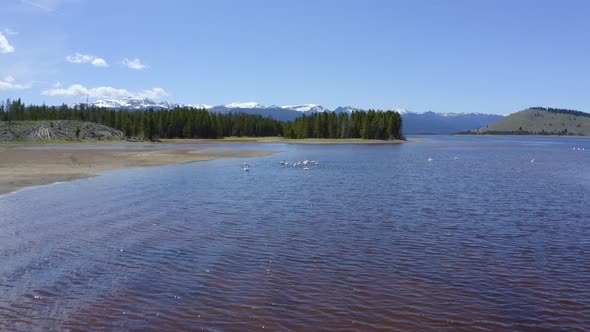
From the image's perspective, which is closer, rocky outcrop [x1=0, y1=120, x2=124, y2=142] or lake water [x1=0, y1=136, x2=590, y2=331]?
lake water [x1=0, y1=136, x2=590, y2=331]

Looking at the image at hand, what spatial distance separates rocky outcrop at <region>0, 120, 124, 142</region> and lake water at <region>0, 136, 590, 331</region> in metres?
148

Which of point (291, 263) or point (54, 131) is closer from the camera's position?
point (291, 263)

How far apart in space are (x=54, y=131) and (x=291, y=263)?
17537cm

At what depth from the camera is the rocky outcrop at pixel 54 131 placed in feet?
540

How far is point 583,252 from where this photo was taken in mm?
18594

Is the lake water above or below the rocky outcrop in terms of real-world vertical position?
below

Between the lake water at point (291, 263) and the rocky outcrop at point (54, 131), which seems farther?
the rocky outcrop at point (54, 131)

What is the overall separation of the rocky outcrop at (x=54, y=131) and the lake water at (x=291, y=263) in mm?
148250

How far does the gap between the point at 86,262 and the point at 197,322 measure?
7.07m

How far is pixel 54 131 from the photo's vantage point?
554ft

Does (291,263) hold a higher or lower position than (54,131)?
lower

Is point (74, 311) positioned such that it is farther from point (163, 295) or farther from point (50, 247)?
point (50, 247)

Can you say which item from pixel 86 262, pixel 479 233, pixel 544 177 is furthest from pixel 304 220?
pixel 544 177

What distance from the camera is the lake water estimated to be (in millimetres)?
11914
